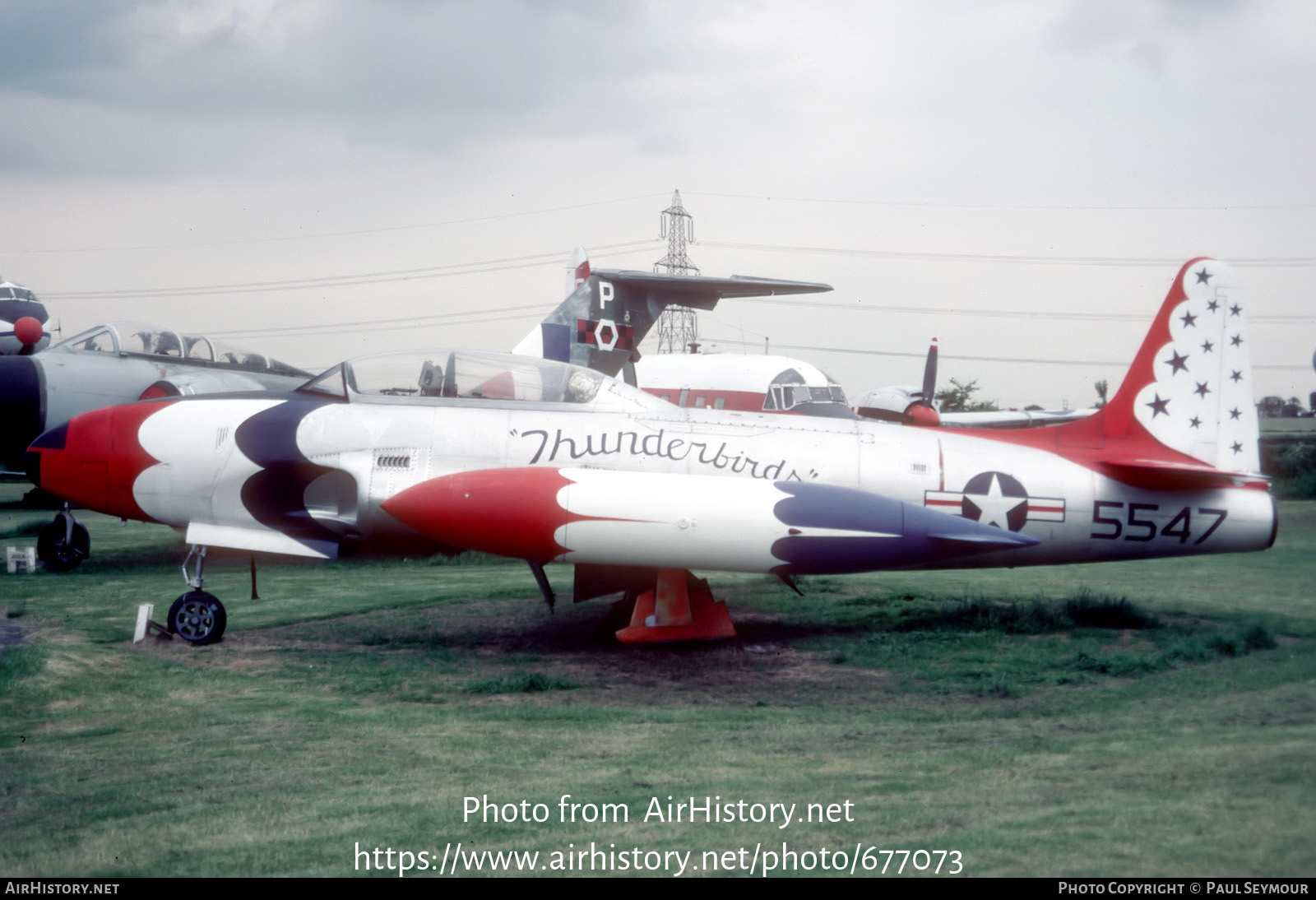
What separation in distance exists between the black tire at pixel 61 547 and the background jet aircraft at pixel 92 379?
1cm

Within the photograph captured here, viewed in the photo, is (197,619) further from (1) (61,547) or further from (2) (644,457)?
(1) (61,547)

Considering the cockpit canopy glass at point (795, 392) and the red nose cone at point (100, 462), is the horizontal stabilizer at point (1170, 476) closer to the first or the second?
the red nose cone at point (100, 462)

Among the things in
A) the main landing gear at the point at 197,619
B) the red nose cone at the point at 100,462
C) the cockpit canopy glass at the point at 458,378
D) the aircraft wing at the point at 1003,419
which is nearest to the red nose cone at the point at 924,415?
the aircraft wing at the point at 1003,419

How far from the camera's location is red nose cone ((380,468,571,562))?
7.41 meters

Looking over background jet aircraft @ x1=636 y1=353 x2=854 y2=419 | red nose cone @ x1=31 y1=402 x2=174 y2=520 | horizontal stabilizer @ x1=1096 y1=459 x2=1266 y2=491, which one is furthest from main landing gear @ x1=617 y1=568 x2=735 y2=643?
background jet aircraft @ x1=636 y1=353 x2=854 y2=419

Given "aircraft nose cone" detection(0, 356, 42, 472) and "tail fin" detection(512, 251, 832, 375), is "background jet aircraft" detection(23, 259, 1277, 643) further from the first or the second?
"tail fin" detection(512, 251, 832, 375)

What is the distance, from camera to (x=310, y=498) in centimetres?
880

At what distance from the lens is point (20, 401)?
1389 cm

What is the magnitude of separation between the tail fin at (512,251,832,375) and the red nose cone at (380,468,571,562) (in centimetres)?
954

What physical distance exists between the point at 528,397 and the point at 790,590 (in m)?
4.38

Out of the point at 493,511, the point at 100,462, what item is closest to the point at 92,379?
the point at 100,462

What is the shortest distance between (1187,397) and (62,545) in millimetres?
13435

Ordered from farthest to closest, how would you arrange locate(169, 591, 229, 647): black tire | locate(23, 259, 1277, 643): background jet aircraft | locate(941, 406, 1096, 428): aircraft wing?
1. locate(941, 406, 1096, 428): aircraft wing
2. locate(23, 259, 1277, 643): background jet aircraft
3. locate(169, 591, 229, 647): black tire
